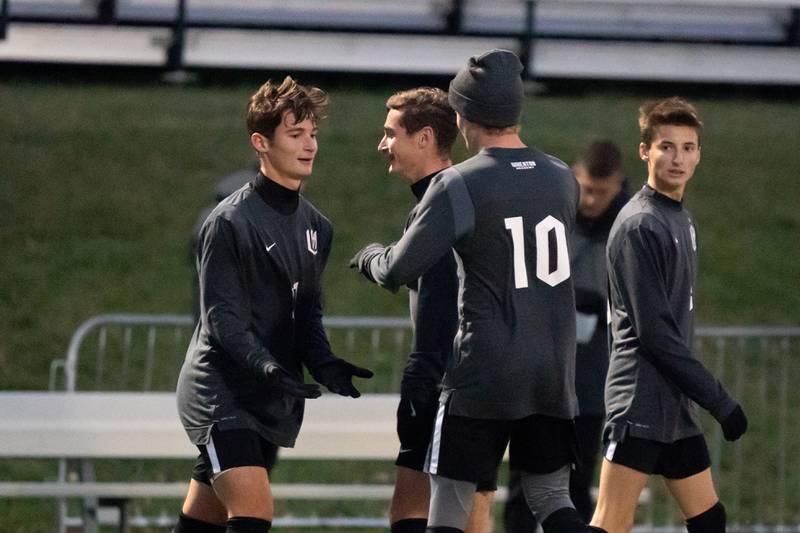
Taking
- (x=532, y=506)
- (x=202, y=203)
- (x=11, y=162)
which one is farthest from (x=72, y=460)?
(x=11, y=162)

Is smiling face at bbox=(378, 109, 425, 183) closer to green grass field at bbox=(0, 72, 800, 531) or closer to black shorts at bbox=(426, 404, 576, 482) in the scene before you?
black shorts at bbox=(426, 404, 576, 482)

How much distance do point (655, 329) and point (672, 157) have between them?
601 millimetres

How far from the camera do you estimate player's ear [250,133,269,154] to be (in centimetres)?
519

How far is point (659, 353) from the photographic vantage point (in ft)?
16.9

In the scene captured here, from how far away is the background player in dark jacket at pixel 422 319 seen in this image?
17.0 feet

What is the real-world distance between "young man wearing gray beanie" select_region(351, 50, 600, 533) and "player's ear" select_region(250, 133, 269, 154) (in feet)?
1.89

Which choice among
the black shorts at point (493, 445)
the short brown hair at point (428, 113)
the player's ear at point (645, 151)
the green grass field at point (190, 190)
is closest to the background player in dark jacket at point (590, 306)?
the player's ear at point (645, 151)

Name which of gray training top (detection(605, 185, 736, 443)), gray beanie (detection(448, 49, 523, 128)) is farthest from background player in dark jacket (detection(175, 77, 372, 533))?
gray training top (detection(605, 185, 736, 443))

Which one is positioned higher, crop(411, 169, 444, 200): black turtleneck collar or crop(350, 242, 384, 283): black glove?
crop(411, 169, 444, 200): black turtleneck collar

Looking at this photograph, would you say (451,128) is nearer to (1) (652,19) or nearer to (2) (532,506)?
(2) (532,506)

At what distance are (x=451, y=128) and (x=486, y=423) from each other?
107 cm

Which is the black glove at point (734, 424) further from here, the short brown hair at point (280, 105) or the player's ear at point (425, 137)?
the short brown hair at point (280, 105)

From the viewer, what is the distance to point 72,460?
269 inches

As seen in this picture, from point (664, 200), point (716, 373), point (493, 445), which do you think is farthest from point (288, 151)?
point (716, 373)
